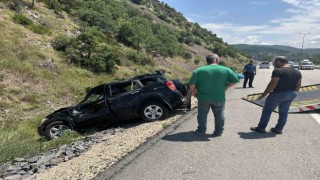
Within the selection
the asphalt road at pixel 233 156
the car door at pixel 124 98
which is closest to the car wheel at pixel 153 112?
the car door at pixel 124 98

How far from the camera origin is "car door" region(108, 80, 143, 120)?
10258 millimetres

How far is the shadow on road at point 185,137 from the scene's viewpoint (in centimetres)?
728

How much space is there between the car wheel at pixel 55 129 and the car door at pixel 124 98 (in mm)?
1504

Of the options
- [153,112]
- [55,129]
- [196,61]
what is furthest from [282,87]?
[196,61]

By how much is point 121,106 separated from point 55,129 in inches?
80.4

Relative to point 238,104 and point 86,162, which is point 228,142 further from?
point 238,104

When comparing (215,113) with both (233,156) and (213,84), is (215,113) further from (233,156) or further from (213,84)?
(233,156)

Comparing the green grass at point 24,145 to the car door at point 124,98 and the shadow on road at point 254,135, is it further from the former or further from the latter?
the shadow on road at point 254,135

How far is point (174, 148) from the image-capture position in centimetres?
664

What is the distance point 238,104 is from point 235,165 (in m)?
7.27

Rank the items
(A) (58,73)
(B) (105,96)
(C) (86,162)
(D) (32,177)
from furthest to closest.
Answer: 1. (A) (58,73)
2. (B) (105,96)
3. (C) (86,162)
4. (D) (32,177)

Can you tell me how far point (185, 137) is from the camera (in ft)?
24.6

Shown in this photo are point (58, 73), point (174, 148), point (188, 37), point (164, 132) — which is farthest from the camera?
point (188, 37)

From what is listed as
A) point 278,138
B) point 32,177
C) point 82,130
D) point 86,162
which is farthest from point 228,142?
point 82,130
